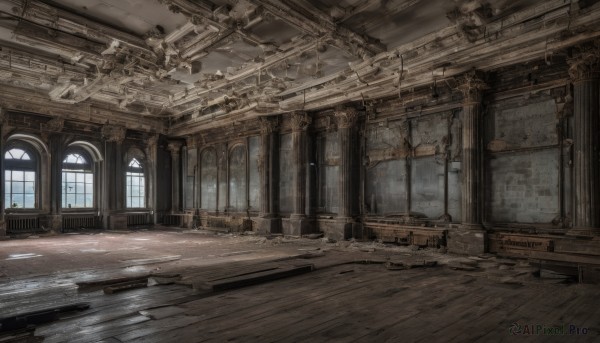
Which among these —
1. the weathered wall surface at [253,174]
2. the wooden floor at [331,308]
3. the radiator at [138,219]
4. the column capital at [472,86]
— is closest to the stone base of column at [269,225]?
the weathered wall surface at [253,174]

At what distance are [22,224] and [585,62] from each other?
16.3 m

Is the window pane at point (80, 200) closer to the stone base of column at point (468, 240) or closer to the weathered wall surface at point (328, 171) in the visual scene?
the weathered wall surface at point (328, 171)

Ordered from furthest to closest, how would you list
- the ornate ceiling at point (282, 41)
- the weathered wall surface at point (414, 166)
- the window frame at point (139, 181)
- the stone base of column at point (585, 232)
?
the window frame at point (139, 181) < the weathered wall surface at point (414, 166) < the stone base of column at point (585, 232) < the ornate ceiling at point (282, 41)

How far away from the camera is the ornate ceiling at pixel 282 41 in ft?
19.8

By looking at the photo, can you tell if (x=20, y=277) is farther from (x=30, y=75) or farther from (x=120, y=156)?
(x=120, y=156)

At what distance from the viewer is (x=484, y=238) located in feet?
26.2

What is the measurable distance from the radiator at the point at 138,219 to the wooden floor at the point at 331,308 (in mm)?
10001

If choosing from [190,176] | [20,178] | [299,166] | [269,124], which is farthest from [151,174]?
[299,166]

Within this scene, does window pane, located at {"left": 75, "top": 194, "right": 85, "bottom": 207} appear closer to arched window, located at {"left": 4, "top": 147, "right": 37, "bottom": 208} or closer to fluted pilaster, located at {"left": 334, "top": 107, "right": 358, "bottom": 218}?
arched window, located at {"left": 4, "top": 147, "right": 37, "bottom": 208}

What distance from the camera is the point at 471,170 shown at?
822 cm

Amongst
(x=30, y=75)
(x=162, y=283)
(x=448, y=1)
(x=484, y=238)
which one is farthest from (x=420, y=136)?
(x=30, y=75)

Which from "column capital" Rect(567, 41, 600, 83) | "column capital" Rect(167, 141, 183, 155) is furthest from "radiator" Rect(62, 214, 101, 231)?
"column capital" Rect(567, 41, 600, 83)

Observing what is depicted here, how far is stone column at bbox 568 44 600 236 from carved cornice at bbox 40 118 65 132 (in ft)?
49.6

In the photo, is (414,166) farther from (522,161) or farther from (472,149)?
(522,161)
